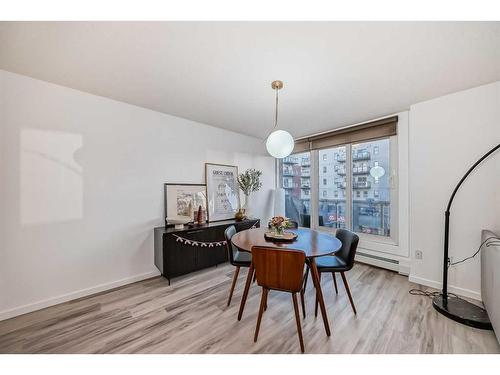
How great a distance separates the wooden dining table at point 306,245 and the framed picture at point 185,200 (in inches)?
48.6

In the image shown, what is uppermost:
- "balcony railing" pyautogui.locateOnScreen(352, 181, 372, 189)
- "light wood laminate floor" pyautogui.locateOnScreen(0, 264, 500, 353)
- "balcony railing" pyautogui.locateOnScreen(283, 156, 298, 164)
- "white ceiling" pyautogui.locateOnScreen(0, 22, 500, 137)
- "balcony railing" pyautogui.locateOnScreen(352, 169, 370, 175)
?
"white ceiling" pyautogui.locateOnScreen(0, 22, 500, 137)

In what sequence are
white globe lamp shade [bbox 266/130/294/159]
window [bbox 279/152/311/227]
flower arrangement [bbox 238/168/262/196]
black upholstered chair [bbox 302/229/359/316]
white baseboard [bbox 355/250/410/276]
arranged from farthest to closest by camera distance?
1. window [bbox 279/152/311/227]
2. flower arrangement [bbox 238/168/262/196]
3. white baseboard [bbox 355/250/410/276]
4. white globe lamp shade [bbox 266/130/294/159]
5. black upholstered chair [bbox 302/229/359/316]


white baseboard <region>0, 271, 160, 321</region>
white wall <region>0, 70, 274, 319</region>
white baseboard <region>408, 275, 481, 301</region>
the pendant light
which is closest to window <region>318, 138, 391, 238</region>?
white baseboard <region>408, 275, 481, 301</region>

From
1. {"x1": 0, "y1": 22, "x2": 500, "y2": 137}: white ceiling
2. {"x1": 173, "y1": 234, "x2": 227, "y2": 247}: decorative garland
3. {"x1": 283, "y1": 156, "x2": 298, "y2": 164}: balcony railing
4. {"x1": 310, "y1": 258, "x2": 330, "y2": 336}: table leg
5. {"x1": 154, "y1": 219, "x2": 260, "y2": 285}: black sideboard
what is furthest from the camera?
{"x1": 283, "y1": 156, "x2": 298, "y2": 164}: balcony railing

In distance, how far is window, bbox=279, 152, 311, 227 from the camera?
173 inches

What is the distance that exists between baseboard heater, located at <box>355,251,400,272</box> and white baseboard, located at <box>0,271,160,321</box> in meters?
3.34

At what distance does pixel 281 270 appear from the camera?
1591 mm

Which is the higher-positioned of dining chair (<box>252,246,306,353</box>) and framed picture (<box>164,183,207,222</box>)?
framed picture (<box>164,183,207,222</box>)

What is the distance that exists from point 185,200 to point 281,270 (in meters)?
2.13

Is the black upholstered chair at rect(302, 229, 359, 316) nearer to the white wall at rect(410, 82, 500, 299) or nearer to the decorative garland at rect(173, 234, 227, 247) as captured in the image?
the white wall at rect(410, 82, 500, 299)

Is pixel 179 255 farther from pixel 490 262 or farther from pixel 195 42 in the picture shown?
pixel 490 262

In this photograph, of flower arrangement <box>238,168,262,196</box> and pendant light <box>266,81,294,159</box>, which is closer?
pendant light <box>266,81,294,159</box>

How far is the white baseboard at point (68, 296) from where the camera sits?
6.42 ft

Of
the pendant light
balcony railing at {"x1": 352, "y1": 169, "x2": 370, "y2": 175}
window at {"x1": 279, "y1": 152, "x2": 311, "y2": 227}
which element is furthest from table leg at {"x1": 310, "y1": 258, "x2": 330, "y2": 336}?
window at {"x1": 279, "y1": 152, "x2": 311, "y2": 227}
